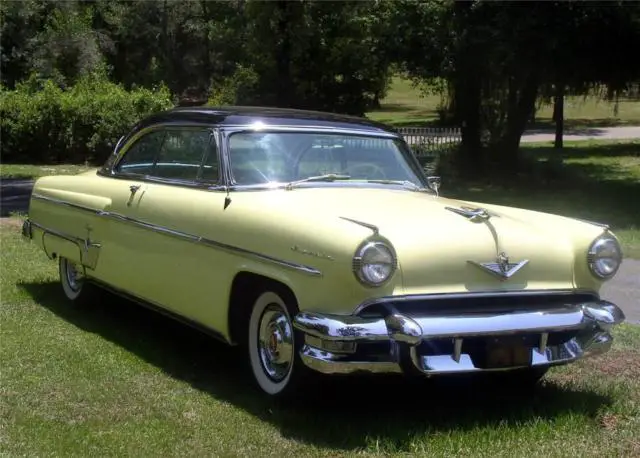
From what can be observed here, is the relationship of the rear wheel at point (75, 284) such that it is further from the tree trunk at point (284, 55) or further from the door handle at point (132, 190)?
the tree trunk at point (284, 55)

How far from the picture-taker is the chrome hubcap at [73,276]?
23.6ft

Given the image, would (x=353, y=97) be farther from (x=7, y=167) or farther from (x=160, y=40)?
(x=160, y=40)

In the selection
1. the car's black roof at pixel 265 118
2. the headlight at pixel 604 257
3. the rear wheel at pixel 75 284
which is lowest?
the rear wheel at pixel 75 284

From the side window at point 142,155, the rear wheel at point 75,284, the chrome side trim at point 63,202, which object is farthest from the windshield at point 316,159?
the rear wheel at point 75,284

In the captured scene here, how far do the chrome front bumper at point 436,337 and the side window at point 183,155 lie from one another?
5.73 ft

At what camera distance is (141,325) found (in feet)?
22.3

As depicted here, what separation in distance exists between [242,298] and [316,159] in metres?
1.13

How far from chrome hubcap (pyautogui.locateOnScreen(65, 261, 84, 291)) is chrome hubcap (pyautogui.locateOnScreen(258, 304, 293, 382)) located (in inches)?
103

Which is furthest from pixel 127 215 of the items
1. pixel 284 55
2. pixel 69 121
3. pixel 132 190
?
pixel 284 55

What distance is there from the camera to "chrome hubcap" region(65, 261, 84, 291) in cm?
718

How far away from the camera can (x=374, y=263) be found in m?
4.35

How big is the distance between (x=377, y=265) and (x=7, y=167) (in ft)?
62.9

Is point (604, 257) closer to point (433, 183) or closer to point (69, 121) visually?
point (433, 183)

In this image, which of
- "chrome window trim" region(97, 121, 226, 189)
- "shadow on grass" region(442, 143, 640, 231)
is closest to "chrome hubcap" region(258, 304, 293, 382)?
"chrome window trim" region(97, 121, 226, 189)
